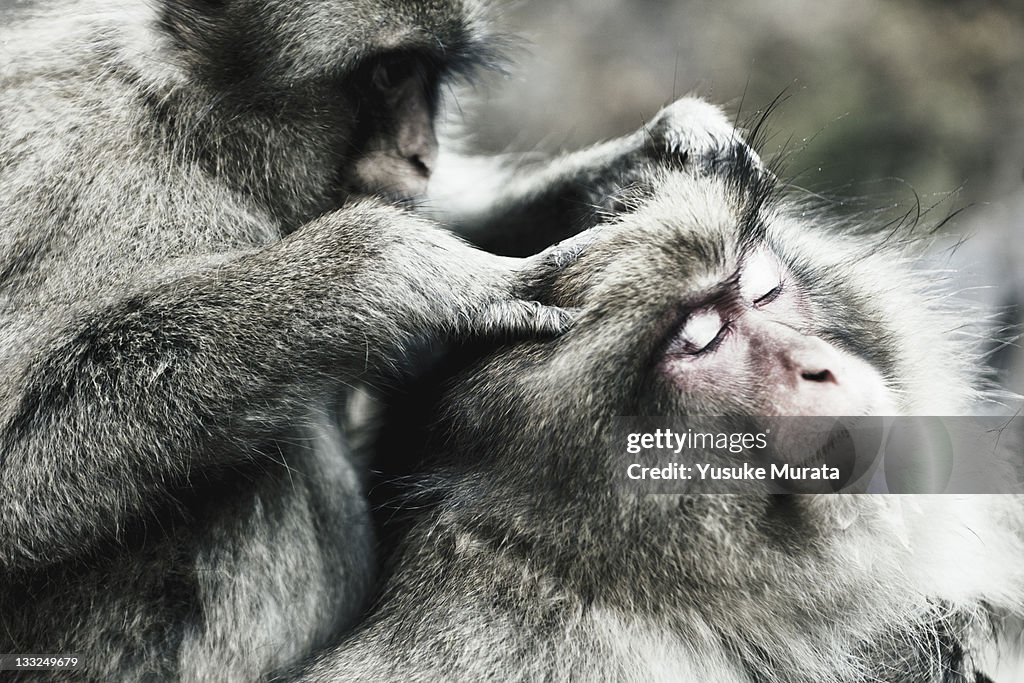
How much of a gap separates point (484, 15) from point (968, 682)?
2397 millimetres

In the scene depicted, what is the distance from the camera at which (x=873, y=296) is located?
2502 mm

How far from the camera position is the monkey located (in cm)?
227

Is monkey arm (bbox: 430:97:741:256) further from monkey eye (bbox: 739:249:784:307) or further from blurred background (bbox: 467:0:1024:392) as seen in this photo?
blurred background (bbox: 467:0:1024:392)

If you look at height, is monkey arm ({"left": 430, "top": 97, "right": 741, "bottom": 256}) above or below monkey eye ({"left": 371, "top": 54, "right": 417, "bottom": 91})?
below

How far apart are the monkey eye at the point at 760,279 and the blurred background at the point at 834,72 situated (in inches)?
107

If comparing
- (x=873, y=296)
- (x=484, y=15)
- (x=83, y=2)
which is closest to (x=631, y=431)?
(x=873, y=296)

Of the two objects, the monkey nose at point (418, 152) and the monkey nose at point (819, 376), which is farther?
the monkey nose at point (418, 152)

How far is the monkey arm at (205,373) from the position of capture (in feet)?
7.39

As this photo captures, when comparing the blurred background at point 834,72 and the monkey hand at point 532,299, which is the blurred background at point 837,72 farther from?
the monkey hand at point 532,299

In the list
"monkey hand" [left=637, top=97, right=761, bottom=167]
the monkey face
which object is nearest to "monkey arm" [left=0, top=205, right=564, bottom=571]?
the monkey face

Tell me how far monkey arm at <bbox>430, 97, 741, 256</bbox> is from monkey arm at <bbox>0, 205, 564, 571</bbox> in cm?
68

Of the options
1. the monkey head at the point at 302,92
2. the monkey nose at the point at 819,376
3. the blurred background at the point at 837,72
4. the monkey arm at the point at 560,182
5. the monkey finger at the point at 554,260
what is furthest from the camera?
the blurred background at the point at 837,72

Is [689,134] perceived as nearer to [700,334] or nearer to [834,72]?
[700,334]

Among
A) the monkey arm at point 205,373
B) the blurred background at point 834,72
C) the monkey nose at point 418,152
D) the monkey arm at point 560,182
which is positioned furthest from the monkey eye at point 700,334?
the blurred background at point 834,72
